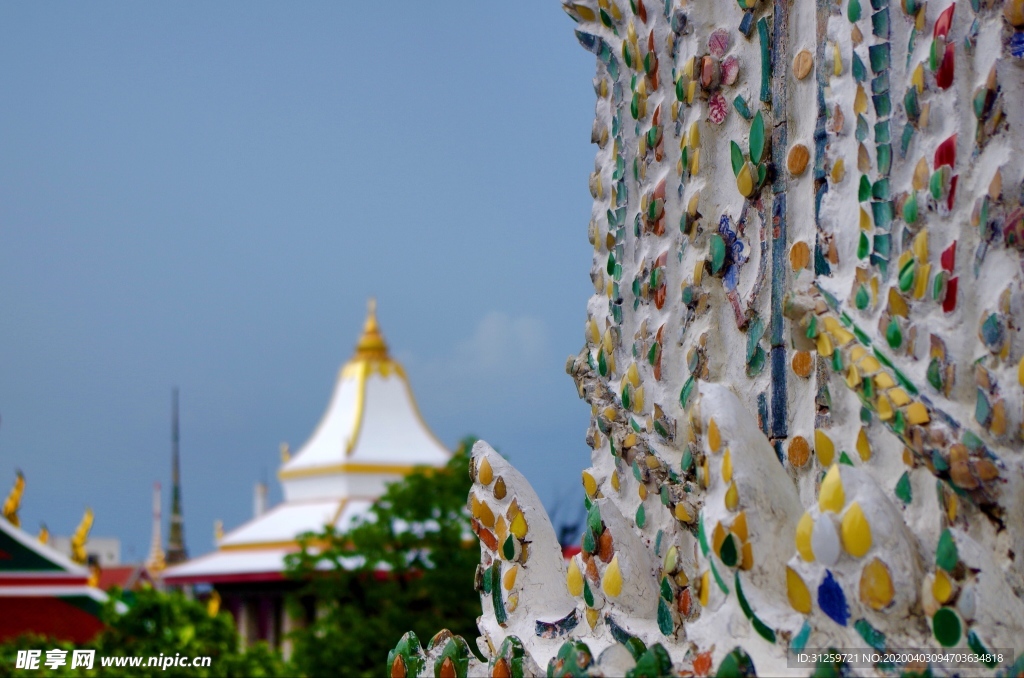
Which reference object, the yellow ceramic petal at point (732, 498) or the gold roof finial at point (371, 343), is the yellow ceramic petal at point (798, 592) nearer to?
the yellow ceramic petal at point (732, 498)

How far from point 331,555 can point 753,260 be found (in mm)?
9024

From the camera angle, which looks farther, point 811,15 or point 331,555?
point 331,555

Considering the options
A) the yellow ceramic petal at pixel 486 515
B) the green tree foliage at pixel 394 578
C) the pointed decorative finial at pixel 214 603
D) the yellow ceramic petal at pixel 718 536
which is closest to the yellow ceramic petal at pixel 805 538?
the yellow ceramic petal at pixel 718 536

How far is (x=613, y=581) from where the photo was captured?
1599 millimetres

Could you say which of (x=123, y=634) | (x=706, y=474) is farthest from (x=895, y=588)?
(x=123, y=634)

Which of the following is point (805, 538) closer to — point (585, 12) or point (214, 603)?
point (585, 12)

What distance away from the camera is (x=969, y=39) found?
4.33ft

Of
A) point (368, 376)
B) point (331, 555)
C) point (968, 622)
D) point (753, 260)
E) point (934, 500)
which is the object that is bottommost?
point (968, 622)

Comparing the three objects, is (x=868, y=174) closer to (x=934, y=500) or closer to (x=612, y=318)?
(x=934, y=500)

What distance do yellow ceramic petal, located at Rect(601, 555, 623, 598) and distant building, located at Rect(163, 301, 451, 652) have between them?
10705 millimetres

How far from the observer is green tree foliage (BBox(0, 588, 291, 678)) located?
18.4 ft

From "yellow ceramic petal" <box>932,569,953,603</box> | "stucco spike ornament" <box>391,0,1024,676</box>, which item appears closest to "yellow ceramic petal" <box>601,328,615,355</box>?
"stucco spike ornament" <box>391,0,1024,676</box>

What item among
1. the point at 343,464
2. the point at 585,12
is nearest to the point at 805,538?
the point at 585,12

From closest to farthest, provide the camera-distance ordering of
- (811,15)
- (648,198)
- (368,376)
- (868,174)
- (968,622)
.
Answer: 1. (968,622)
2. (868,174)
3. (811,15)
4. (648,198)
5. (368,376)
